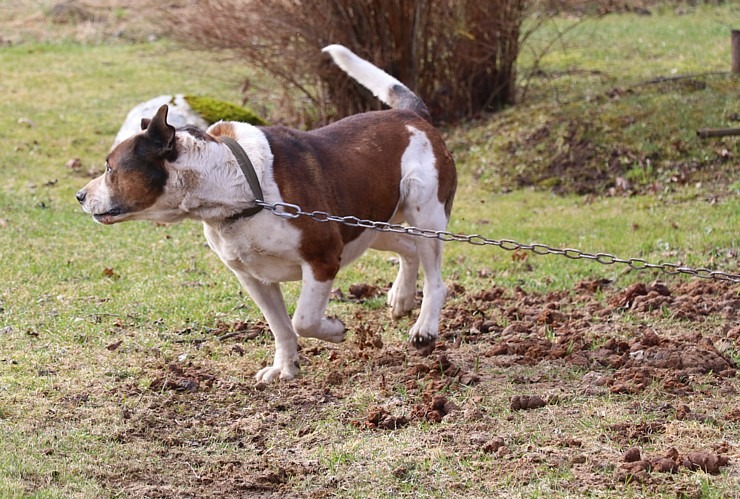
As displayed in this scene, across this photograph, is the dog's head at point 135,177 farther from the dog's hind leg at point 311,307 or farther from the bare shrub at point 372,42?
the bare shrub at point 372,42

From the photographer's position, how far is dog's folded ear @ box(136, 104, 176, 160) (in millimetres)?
5977

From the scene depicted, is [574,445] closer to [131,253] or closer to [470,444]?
[470,444]

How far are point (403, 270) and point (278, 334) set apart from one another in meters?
1.41

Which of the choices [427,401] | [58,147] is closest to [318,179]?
[427,401]

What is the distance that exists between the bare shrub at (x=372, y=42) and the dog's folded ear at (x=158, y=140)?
8442 millimetres

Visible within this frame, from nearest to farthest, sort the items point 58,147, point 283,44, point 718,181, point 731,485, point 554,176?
point 731,485, point 718,181, point 554,176, point 283,44, point 58,147

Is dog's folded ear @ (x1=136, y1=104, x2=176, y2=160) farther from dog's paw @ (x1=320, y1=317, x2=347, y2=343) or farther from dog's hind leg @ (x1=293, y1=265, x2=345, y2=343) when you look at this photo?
dog's paw @ (x1=320, y1=317, x2=347, y2=343)

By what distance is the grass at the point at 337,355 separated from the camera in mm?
5281

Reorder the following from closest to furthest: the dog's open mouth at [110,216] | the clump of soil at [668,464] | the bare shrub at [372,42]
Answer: the clump of soil at [668,464], the dog's open mouth at [110,216], the bare shrub at [372,42]

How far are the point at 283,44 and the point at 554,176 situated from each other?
4120 mm

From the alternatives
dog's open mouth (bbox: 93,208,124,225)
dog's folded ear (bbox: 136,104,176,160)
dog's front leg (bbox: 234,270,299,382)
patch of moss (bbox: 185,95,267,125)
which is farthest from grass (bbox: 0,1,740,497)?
patch of moss (bbox: 185,95,267,125)

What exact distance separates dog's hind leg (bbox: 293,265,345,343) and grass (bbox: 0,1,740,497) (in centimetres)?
38

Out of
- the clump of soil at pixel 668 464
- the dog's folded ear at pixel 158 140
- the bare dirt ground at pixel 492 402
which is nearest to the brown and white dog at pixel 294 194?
the dog's folded ear at pixel 158 140

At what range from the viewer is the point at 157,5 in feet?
52.7
